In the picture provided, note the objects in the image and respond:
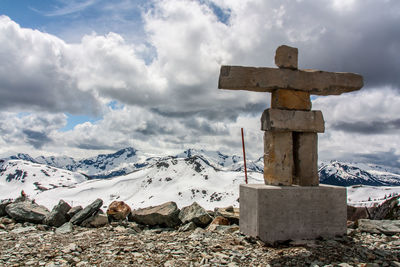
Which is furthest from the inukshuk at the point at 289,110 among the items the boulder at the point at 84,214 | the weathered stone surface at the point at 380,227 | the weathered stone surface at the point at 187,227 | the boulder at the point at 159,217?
the boulder at the point at 84,214

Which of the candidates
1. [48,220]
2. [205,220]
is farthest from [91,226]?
[205,220]

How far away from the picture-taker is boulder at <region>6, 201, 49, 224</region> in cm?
1245

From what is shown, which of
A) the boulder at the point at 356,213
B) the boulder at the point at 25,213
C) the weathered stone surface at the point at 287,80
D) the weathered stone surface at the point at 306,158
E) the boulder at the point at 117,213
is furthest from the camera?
the boulder at the point at 356,213

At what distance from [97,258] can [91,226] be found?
4540mm

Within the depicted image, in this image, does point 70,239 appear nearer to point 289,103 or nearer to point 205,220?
point 205,220

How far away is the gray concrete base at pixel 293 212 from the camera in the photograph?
884 centimetres

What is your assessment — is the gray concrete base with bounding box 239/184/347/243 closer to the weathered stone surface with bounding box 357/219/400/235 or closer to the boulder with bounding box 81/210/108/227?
the weathered stone surface with bounding box 357/219/400/235

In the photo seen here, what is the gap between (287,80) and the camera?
984cm

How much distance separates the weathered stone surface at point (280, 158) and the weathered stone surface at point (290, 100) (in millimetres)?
917

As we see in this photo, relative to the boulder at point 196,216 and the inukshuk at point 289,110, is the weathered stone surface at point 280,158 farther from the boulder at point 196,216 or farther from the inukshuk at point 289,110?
the boulder at point 196,216

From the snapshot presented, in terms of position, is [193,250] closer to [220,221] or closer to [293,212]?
[293,212]

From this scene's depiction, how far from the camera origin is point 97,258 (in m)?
7.64

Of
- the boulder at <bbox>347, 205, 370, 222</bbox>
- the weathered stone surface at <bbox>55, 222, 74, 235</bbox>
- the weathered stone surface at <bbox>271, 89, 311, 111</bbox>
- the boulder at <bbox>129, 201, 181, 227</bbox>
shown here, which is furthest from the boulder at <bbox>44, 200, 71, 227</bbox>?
the boulder at <bbox>347, 205, 370, 222</bbox>

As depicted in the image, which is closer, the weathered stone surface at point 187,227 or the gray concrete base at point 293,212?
the gray concrete base at point 293,212
